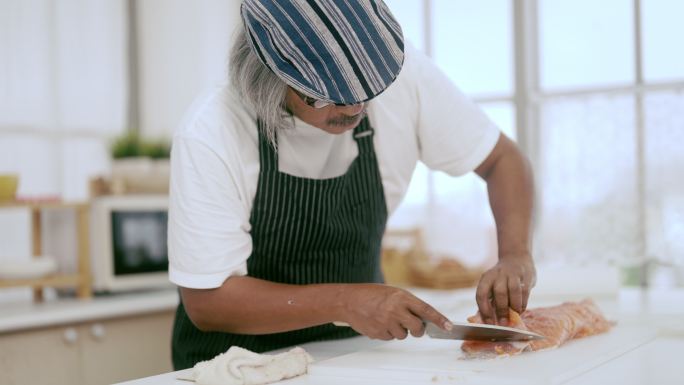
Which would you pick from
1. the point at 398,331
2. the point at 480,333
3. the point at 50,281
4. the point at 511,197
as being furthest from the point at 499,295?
the point at 50,281

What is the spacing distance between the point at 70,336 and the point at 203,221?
134cm

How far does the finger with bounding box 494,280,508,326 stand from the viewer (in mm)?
1490

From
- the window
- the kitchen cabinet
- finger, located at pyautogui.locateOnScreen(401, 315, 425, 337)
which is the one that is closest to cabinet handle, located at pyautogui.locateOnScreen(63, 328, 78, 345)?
the kitchen cabinet

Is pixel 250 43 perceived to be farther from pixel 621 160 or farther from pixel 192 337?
pixel 621 160

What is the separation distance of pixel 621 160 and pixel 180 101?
83.9 inches

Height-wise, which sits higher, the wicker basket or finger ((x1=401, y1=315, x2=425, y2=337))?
finger ((x1=401, y1=315, x2=425, y2=337))

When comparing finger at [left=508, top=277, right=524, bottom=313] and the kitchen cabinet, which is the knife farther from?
the kitchen cabinet

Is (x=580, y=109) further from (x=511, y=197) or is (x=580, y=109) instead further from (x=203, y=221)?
(x=203, y=221)

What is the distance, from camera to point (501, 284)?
4.91ft

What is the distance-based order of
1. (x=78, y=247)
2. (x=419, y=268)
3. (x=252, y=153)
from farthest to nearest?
(x=419, y=268) < (x=78, y=247) < (x=252, y=153)

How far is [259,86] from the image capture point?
1.51 meters

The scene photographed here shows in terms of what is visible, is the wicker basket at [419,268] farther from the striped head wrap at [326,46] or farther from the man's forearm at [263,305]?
the striped head wrap at [326,46]

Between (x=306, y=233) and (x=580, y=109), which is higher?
(x=580, y=109)

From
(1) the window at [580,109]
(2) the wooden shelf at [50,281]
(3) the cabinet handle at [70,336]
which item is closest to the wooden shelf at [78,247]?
(2) the wooden shelf at [50,281]
